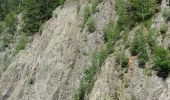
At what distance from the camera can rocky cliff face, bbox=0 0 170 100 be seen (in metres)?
29.3

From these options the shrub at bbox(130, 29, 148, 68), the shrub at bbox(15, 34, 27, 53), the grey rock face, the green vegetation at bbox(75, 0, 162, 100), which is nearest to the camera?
the shrub at bbox(130, 29, 148, 68)

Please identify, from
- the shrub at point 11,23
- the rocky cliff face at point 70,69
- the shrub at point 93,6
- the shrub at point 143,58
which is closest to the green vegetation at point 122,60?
the rocky cliff face at point 70,69

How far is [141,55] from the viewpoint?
98.0 feet

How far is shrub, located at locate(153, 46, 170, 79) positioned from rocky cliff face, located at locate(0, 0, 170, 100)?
0.44 m

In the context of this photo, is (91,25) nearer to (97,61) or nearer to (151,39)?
(97,61)

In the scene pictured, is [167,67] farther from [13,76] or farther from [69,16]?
[13,76]

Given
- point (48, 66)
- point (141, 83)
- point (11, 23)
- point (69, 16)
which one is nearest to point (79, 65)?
point (48, 66)

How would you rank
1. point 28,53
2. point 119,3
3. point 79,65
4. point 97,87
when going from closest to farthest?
point 97,87 → point 119,3 → point 79,65 → point 28,53

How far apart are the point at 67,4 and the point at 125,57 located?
20132 mm

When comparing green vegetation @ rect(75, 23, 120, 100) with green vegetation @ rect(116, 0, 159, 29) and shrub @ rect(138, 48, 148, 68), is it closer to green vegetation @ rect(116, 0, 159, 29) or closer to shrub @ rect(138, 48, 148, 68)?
green vegetation @ rect(116, 0, 159, 29)

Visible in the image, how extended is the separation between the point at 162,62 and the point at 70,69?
1504 centimetres

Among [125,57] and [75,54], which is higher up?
[125,57]

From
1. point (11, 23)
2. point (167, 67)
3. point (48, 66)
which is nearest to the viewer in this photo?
point (167, 67)

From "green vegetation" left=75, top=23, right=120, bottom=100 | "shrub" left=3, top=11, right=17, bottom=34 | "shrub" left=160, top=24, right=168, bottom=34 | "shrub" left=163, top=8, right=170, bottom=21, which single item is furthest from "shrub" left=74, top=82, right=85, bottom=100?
"shrub" left=3, top=11, right=17, bottom=34
